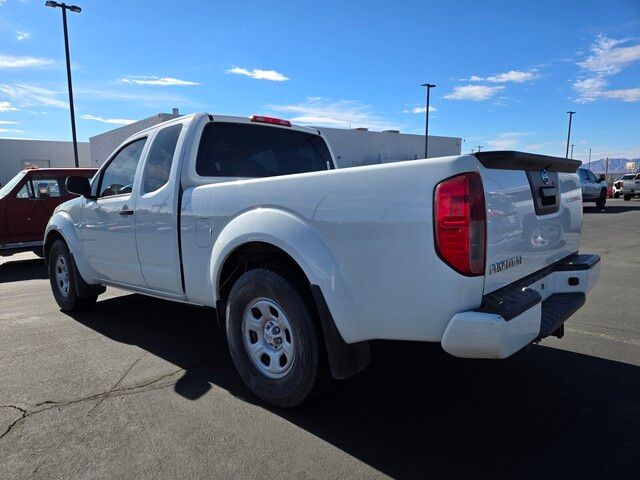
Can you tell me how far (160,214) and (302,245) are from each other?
65.7 inches

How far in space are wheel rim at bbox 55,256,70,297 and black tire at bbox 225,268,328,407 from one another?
3231mm

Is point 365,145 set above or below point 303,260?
above

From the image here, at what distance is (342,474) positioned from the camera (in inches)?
95.7

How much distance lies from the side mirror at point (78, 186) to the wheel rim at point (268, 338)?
9.00 feet

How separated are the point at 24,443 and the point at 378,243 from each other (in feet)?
7.76

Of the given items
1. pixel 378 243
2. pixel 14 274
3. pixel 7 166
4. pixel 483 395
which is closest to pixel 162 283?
pixel 378 243

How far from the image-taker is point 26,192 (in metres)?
9.91

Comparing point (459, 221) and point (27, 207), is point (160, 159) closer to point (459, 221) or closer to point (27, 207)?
point (459, 221)

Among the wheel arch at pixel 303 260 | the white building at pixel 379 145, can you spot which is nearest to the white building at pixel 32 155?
the white building at pixel 379 145

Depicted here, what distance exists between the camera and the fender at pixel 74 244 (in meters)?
5.14

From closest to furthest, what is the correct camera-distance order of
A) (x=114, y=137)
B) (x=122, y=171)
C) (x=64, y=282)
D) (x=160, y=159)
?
(x=160, y=159)
(x=122, y=171)
(x=64, y=282)
(x=114, y=137)

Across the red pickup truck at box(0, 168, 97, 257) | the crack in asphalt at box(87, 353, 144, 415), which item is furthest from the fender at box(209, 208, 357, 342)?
the red pickup truck at box(0, 168, 97, 257)

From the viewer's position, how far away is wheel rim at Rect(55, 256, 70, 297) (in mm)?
5589

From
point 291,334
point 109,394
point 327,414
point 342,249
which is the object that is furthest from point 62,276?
point 342,249
